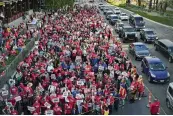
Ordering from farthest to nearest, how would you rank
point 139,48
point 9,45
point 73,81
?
point 139,48
point 9,45
point 73,81

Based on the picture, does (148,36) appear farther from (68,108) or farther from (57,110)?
(57,110)

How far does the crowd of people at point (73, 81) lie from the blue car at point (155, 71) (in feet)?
5.50

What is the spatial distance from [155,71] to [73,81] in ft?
25.4

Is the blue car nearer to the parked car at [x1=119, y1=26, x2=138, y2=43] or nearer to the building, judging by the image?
the parked car at [x1=119, y1=26, x2=138, y2=43]

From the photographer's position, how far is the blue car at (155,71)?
26.5m

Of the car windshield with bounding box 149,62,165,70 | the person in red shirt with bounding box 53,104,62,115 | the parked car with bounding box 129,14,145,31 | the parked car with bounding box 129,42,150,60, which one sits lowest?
the parked car with bounding box 129,14,145,31

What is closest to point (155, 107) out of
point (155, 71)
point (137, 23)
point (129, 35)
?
point (155, 71)

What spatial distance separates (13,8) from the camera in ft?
175

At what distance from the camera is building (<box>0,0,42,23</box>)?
Answer: 4708cm

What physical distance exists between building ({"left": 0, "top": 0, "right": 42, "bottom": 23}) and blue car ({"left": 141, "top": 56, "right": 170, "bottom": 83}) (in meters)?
20.2

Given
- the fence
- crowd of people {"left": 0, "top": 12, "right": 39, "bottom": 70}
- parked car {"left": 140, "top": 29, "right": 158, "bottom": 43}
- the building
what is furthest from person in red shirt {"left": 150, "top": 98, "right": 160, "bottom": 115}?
the building

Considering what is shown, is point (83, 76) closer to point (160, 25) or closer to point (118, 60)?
point (118, 60)

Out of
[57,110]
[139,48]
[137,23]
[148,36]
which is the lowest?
[137,23]

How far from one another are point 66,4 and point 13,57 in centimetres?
4513
